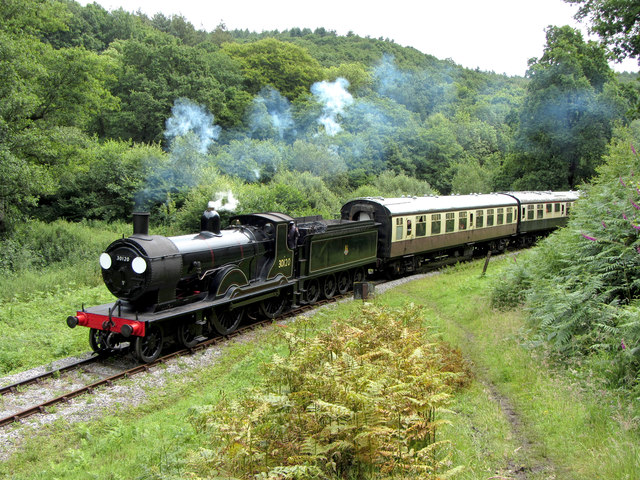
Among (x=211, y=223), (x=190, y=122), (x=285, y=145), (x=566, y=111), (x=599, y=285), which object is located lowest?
(x=599, y=285)

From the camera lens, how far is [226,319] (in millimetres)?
12594

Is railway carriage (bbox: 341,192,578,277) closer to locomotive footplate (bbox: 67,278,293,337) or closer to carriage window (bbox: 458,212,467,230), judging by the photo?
carriage window (bbox: 458,212,467,230)

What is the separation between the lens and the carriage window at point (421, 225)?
20078 millimetres

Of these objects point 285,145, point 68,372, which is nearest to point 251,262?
point 68,372

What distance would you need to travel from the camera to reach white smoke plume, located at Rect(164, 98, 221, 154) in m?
37.4

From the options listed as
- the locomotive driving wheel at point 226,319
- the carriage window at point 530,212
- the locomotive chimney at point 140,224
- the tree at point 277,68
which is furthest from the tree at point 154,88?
the locomotive chimney at point 140,224

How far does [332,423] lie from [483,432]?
2470 mm

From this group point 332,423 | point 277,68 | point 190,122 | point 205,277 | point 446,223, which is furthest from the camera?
point 277,68

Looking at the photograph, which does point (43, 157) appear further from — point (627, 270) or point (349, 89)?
point (349, 89)

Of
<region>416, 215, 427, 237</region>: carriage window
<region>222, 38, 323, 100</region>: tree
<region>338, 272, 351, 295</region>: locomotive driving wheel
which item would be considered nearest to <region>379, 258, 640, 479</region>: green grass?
<region>338, 272, 351, 295</region>: locomotive driving wheel

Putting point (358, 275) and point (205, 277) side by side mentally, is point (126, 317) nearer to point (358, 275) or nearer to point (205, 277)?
point (205, 277)

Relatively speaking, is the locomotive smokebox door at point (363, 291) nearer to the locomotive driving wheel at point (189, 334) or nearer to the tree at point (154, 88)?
the locomotive driving wheel at point (189, 334)

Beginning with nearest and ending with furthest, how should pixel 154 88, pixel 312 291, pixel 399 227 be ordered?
pixel 312 291 < pixel 399 227 < pixel 154 88

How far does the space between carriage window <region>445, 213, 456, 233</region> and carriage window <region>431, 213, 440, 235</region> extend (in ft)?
2.20
